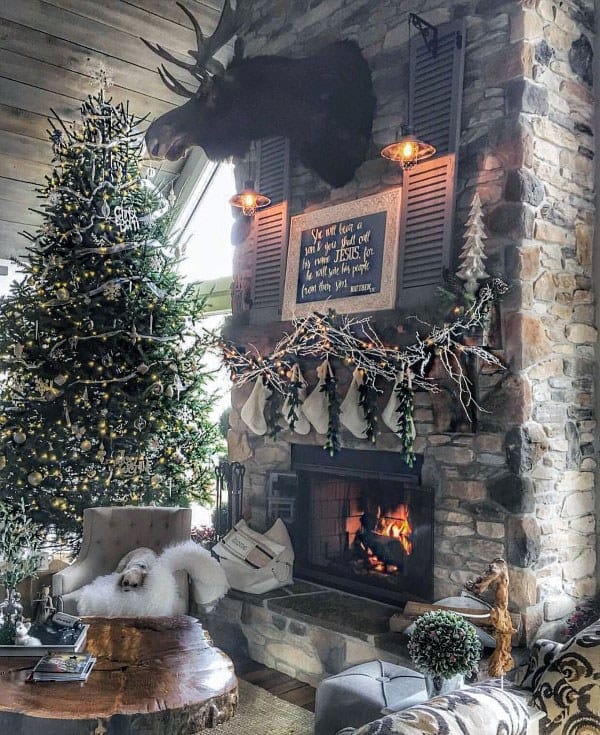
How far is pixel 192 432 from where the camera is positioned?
5102 mm

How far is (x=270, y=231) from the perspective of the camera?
4.95 m

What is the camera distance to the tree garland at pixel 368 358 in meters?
3.61

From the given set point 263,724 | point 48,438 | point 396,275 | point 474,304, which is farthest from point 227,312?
point 263,724

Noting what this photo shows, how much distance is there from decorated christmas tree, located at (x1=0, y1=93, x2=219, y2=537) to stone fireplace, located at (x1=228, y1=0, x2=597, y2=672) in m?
1.40

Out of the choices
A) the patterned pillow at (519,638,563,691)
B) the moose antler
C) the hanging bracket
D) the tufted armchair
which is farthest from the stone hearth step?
the moose antler

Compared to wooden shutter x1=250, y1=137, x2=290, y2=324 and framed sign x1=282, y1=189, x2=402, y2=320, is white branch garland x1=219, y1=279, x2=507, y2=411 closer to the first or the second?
framed sign x1=282, y1=189, x2=402, y2=320

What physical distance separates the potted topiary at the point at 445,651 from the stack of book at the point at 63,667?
3.85ft

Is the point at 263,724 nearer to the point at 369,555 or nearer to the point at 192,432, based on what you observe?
the point at 369,555

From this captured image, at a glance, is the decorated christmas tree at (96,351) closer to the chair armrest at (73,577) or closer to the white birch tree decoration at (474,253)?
the chair armrest at (73,577)

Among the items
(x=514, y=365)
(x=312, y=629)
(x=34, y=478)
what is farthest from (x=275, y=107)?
(x=312, y=629)

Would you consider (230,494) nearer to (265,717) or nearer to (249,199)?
(265,717)

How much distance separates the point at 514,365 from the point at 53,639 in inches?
95.2

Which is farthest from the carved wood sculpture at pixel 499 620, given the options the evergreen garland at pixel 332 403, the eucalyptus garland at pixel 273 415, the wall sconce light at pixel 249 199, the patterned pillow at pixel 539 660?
the wall sconce light at pixel 249 199

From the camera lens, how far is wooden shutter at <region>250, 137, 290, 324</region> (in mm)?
4848
